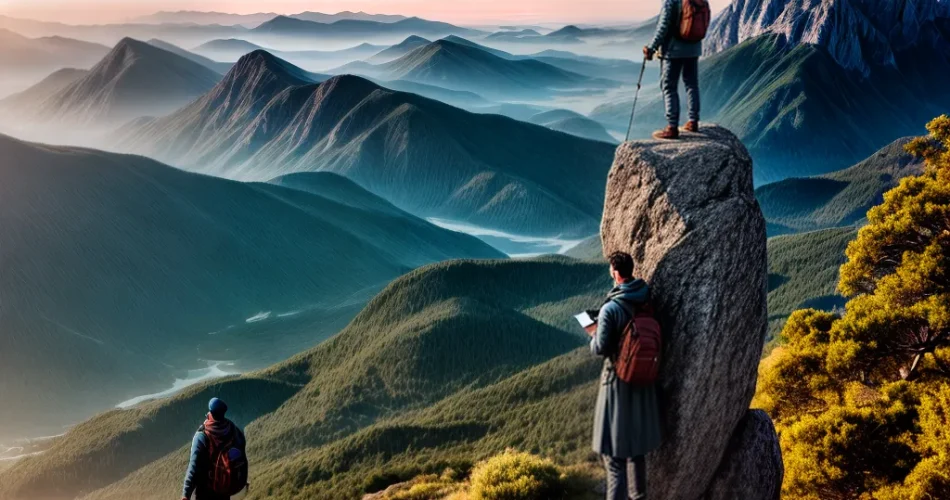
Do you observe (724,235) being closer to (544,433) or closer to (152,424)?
(544,433)

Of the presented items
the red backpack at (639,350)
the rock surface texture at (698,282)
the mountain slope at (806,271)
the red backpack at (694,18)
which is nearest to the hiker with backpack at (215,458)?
the red backpack at (639,350)

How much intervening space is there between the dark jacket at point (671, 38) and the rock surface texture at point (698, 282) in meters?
2.63

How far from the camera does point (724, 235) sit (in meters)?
17.6

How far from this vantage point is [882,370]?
2870 cm

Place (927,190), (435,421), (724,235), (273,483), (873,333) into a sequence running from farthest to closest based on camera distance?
(435,421) < (273,483) < (927,190) < (873,333) < (724,235)

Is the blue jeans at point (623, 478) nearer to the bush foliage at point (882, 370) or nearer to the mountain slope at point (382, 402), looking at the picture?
the bush foliage at point (882, 370)

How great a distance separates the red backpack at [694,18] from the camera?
19.0m

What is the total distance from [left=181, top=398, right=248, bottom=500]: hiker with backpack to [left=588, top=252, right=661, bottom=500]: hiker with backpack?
354 inches

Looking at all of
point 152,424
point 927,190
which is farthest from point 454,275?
point 927,190

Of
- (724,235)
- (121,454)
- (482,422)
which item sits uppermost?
(724,235)

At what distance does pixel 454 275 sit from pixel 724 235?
13230 cm

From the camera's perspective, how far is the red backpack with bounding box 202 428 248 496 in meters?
17.8

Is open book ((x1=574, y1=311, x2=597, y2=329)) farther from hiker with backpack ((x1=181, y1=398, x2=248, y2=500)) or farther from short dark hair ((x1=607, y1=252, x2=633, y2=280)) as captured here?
hiker with backpack ((x1=181, y1=398, x2=248, y2=500))

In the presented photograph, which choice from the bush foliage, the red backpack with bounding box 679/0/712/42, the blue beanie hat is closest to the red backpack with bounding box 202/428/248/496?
the blue beanie hat
